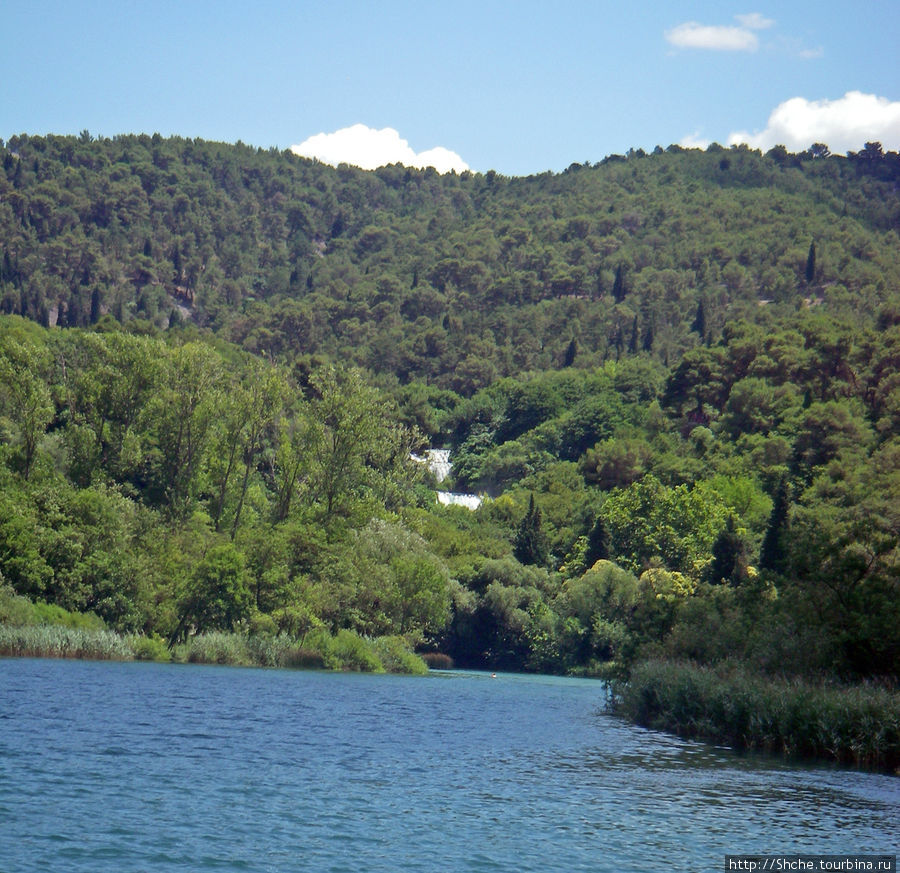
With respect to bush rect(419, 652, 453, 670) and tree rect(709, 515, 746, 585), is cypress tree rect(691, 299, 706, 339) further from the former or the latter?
tree rect(709, 515, 746, 585)

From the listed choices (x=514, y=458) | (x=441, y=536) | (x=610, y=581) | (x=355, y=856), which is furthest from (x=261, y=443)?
(x=355, y=856)

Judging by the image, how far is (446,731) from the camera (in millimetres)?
41812

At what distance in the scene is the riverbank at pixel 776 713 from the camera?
3412 cm

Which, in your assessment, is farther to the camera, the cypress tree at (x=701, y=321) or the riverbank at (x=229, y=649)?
the cypress tree at (x=701, y=321)

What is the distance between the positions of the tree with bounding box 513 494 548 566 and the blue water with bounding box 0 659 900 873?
5860 cm

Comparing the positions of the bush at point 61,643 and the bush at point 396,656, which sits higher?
the bush at point 61,643

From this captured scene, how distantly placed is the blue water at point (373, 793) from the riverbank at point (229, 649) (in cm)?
1390

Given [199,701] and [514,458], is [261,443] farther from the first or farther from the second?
[199,701]

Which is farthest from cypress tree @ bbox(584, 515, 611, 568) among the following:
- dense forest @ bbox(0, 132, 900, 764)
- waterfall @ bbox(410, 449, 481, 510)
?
waterfall @ bbox(410, 449, 481, 510)

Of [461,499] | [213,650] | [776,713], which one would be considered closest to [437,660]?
Result: [213,650]

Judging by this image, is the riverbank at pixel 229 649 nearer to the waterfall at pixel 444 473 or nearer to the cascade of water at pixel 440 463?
the waterfall at pixel 444 473

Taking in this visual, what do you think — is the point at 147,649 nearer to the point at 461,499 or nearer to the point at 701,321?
the point at 461,499

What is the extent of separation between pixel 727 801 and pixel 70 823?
50.6ft

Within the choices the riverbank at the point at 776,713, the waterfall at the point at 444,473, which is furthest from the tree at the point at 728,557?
the waterfall at the point at 444,473
